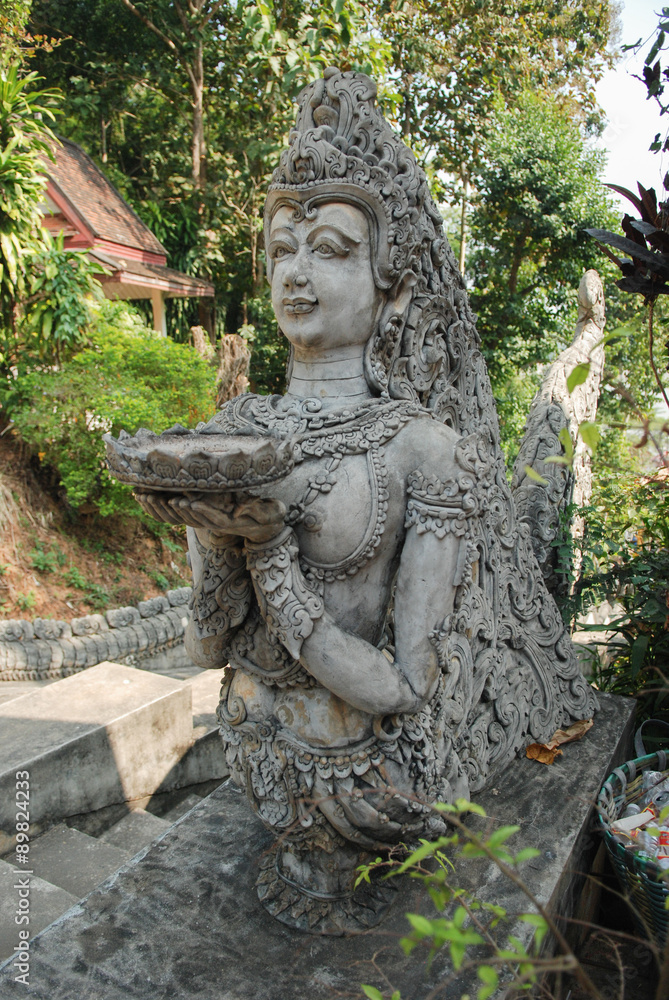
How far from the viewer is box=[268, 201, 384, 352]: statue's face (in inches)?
74.0

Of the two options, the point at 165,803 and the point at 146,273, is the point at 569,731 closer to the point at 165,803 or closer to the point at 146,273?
the point at 165,803

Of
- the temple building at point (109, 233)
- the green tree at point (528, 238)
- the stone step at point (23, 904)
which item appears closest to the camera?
the stone step at point (23, 904)

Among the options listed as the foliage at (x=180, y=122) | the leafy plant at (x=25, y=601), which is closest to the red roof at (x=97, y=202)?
the foliage at (x=180, y=122)

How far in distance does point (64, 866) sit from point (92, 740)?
51 cm

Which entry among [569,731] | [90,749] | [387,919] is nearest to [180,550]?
[90,749]

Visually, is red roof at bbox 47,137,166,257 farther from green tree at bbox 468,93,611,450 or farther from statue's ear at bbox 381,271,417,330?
statue's ear at bbox 381,271,417,330

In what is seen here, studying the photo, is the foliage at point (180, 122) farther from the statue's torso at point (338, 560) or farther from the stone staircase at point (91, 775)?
the statue's torso at point (338, 560)

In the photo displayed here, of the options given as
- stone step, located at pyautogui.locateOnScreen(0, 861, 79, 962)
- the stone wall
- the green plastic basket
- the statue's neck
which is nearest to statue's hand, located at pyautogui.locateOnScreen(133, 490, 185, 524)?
the statue's neck

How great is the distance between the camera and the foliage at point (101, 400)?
7.42 metres

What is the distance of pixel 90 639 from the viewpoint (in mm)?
6840

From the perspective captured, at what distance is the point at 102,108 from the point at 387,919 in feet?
49.5

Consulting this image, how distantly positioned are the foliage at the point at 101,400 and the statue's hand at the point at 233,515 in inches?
226

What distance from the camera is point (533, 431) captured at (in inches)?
148

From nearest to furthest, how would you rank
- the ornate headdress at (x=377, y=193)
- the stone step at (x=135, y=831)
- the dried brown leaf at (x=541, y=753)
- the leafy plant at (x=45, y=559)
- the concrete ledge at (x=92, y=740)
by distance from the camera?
the ornate headdress at (x=377, y=193)
the dried brown leaf at (x=541, y=753)
the concrete ledge at (x=92, y=740)
the stone step at (x=135, y=831)
the leafy plant at (x=45, y=559)
